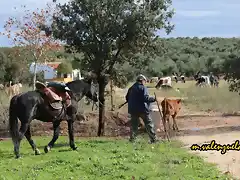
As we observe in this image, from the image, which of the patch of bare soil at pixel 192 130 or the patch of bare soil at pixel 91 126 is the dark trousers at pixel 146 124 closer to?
the patch of bare soil at pixel 192 130

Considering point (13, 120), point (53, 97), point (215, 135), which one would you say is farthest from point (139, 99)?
point (13, 120)

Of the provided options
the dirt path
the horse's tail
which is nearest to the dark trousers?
the dirt path

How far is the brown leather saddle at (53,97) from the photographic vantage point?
13.9m

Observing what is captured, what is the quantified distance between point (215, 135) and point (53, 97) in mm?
5569

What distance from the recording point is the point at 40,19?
30.8m

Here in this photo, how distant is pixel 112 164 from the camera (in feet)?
36.9

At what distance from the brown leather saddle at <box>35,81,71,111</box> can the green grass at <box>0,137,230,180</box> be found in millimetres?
1268

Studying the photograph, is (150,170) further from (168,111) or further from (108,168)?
(168,111)

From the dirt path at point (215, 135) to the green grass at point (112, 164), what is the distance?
1.31 feet

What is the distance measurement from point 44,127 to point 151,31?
21.8 ft

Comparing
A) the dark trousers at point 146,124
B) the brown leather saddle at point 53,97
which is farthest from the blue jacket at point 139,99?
the brown leather saddle at point 53,97

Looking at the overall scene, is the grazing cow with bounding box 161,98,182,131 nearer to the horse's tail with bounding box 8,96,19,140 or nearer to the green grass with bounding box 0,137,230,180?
the green grass with bounding box 0,137,230,180

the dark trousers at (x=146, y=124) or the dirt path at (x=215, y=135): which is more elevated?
the dark trousers at (x=146, y=124)

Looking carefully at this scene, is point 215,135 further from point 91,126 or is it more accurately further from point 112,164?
point 91,126
